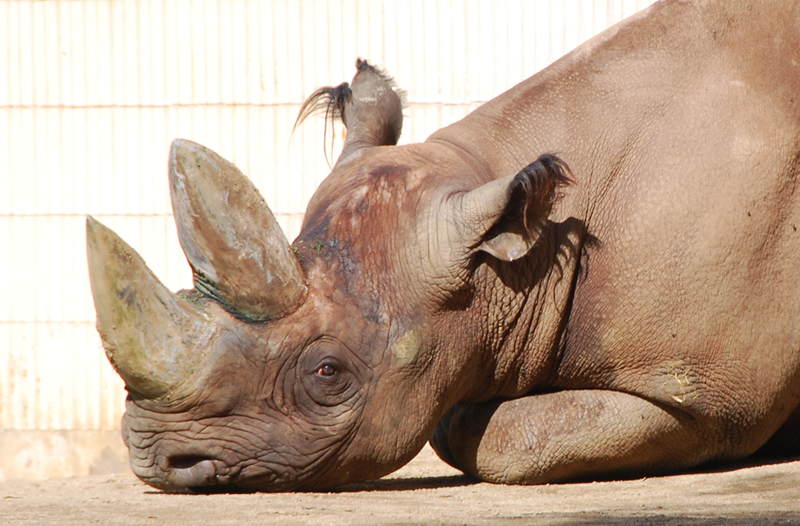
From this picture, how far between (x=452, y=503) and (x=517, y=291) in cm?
117

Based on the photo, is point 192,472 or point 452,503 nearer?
point 452,503

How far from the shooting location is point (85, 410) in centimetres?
957

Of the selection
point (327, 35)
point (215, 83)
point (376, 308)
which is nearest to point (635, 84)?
point (376, 308)

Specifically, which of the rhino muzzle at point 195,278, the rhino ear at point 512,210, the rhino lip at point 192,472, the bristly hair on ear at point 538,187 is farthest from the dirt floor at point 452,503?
the bristly hair on ear at point 538,187

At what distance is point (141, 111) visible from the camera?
945 cm

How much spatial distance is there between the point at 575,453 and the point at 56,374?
5950 mm

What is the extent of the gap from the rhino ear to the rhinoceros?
0.04 ft

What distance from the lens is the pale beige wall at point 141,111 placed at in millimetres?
8977

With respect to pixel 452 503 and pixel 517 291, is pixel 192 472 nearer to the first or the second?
pixel 452 503

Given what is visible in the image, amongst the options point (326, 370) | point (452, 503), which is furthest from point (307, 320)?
point (452, 503)

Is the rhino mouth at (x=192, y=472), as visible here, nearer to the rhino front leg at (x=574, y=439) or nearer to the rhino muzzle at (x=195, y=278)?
the rhino muzzle at (x=195, y=278)

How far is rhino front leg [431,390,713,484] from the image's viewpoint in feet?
16.8

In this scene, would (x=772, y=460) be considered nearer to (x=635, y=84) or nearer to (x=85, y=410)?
(x=635, y=84)

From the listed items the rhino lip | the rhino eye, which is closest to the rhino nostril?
the rhino lip
